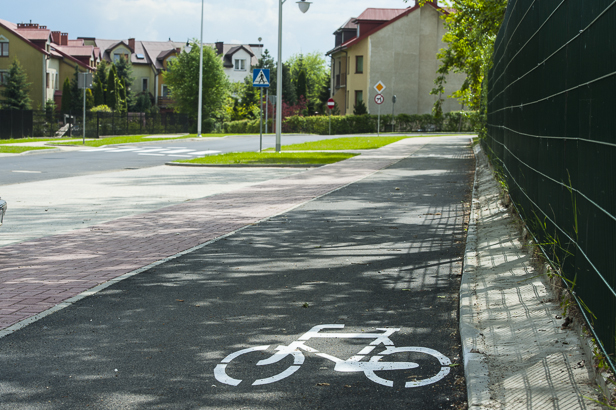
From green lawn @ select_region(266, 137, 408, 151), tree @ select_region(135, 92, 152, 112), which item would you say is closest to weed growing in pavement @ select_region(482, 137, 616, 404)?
green lawn @ select_region(266, 137, 408, 151)

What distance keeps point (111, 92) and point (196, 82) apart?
39.6 feet

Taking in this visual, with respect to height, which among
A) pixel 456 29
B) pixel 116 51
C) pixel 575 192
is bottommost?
pixel 575 192

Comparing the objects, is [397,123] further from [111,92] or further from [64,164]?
[64,164]

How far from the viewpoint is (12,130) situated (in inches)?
1538

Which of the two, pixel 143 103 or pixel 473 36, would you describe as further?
pixel 143 103

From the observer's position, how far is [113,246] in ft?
26.6

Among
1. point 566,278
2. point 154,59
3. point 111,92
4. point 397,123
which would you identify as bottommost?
point 566,278

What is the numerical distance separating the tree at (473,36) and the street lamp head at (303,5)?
666 centimetres

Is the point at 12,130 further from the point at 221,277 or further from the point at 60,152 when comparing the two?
the point at 221,277

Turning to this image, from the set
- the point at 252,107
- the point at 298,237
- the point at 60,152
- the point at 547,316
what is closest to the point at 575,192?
the point at 547,316

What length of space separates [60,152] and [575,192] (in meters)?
27.7

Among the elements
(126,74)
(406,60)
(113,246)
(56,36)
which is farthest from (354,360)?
(56,36)

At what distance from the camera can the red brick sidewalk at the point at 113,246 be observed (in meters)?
5.91

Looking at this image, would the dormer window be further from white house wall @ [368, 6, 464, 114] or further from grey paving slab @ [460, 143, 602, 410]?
grey paving slab @ [460, 143, 602, 410]
